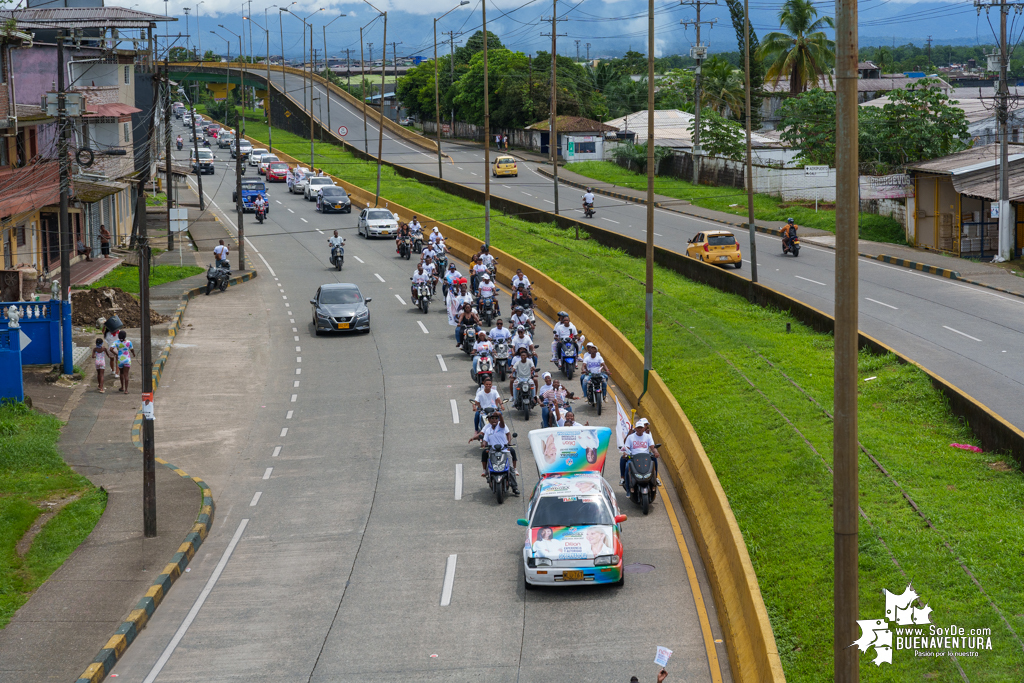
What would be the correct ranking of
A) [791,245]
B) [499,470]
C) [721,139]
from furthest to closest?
[721,139]
[791,245]
[499,470]

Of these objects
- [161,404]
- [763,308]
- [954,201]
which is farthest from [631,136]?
[161,404]

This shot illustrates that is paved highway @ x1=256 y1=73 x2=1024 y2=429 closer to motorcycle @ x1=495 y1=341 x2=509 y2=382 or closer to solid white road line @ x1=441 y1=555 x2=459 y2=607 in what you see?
motorcycle @ x1=495 y1=341 x2=509 y2=382

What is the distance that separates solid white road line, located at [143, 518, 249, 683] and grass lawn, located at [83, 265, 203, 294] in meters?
23.6

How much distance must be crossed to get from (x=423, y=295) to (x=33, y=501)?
19.2 meters

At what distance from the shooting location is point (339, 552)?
59.6ft

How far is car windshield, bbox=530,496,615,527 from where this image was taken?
16.4 metres

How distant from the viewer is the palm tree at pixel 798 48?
82.8m

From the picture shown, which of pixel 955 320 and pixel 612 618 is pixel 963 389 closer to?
pixel 955 320

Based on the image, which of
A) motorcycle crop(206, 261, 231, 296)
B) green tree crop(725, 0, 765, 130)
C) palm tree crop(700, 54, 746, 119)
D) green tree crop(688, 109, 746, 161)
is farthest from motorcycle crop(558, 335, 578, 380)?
palm tree crop(700, 54, 746, 119)

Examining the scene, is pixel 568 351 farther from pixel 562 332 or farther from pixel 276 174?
pixel 276 174

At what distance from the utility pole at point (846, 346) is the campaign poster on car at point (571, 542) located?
6375 mm

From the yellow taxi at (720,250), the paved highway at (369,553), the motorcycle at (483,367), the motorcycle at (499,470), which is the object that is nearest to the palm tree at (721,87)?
the yellow taxi at (720,250)

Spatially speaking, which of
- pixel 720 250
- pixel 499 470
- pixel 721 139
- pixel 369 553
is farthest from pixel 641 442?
pixel 721 139

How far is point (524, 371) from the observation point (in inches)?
989
